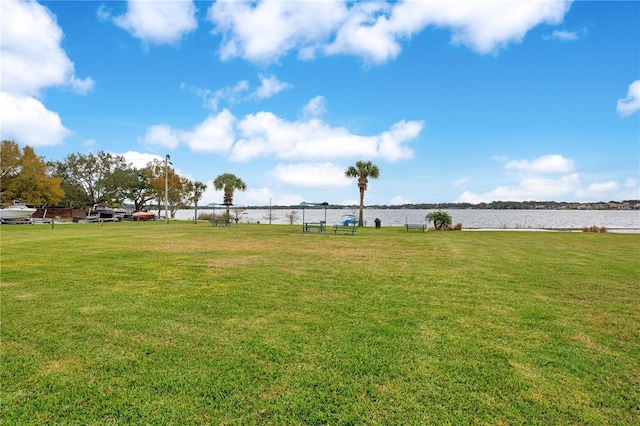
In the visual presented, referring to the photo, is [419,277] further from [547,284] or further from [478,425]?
[478,425]

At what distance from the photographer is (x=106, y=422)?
8.00 ft

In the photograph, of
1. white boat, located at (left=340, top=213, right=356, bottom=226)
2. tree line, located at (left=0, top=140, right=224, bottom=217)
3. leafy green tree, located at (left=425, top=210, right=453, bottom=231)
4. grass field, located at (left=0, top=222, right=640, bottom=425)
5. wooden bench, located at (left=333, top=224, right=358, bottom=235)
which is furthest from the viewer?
tree line, located at (left=0, top=140, right=224, bottom=217)

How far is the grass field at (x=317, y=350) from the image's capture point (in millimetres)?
2590

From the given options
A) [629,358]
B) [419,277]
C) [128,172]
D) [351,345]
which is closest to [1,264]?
[351,345]

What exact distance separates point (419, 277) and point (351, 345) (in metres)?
4.05

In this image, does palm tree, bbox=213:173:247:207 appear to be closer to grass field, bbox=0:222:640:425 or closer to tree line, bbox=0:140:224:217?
tree line, bbox=0:140:224:217

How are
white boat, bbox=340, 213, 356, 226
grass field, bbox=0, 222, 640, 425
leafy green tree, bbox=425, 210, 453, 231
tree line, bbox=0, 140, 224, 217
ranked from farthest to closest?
tree line, bbox=0, 140, 224, 217 < white boat, bbox=340, 213, 356, 226 < leafy green tree, bbox=425, 210, 453, 231 < grass field, bbox=0, 222, 640, 425

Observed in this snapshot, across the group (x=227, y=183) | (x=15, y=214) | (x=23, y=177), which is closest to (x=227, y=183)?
(x=227, y=183)

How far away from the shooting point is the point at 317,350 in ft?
11.5

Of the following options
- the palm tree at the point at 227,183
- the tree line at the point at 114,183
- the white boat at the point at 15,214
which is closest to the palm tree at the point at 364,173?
the tree line at the point at 114,183

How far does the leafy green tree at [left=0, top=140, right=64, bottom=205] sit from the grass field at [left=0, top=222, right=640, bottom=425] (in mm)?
39335

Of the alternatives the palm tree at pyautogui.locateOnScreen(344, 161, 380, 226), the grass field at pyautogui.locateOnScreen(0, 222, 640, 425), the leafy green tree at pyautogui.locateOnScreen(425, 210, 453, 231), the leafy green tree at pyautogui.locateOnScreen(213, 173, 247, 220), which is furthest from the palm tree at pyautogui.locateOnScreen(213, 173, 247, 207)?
the grass field at pyautogui.locateOnScreen(0, 222, 640, 425)

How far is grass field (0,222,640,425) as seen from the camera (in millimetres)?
2590

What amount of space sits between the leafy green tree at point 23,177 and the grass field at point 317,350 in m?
39.3
